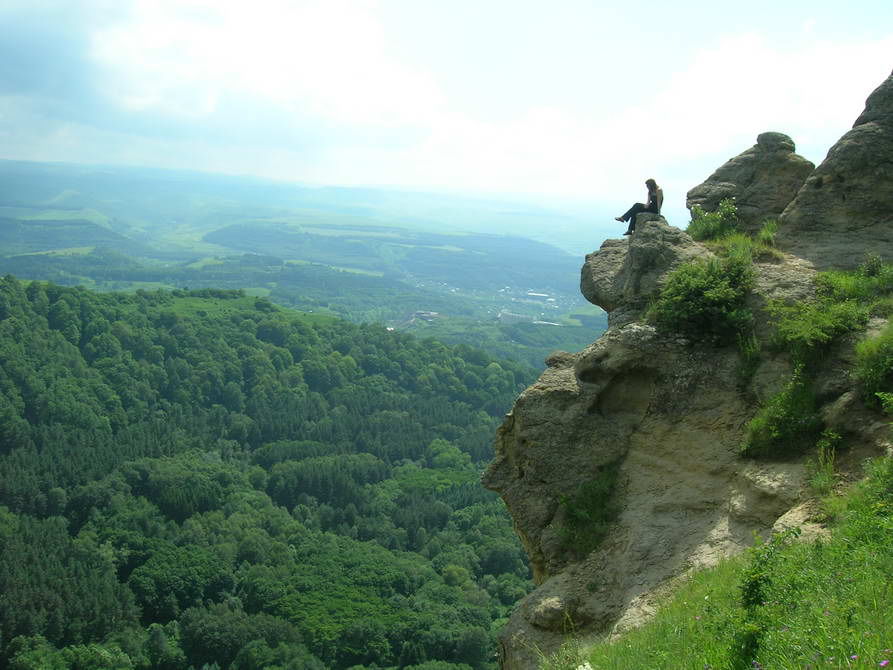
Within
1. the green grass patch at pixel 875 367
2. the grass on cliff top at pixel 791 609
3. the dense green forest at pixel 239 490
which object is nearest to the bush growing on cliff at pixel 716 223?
the green grass patch at pixel 875 367

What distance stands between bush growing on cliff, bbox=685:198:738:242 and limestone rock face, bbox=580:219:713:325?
0.66 m

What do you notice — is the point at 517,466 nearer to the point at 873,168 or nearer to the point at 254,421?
the point at 873,168

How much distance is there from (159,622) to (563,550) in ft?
172

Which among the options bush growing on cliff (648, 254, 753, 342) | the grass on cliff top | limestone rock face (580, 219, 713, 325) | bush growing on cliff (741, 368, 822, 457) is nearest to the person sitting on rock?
limestone rock face (580, 219, 713, 325)

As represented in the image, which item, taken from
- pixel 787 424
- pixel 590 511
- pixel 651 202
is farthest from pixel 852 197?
pixel 590 511

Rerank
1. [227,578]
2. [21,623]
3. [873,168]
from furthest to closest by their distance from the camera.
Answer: [227,578] → [21,623] → [873,168]

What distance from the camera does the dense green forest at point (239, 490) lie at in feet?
168

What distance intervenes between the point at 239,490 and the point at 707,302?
2862 inches

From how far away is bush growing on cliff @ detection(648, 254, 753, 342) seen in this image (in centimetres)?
1137

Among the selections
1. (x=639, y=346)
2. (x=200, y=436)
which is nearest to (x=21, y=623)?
(x=200, y=436)

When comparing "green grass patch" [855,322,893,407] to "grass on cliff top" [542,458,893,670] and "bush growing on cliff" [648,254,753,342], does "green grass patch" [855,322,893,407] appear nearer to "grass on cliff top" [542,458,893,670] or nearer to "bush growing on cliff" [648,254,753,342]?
"grass on cliff top" [542,458,893,670]

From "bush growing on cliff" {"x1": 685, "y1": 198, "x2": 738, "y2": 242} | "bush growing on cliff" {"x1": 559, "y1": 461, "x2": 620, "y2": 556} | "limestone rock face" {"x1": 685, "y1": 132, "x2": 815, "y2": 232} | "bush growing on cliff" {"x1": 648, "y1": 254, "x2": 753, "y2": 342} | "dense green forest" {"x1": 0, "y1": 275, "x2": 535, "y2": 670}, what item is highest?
"limestone rock face" {"x1": 685, "y1": 132, "x2": 815, "y2": 232}

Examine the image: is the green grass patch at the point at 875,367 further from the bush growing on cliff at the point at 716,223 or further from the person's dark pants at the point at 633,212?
the person's dark pants at the point at 633,212

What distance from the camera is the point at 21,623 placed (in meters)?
49.8
